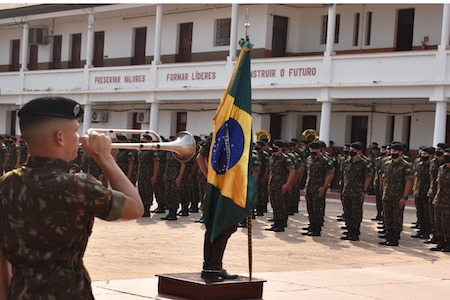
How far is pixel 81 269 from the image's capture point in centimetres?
371

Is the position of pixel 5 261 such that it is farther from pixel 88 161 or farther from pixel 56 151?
pixel 88 161

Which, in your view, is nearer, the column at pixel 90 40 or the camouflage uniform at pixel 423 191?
the camouflage uniform at pixel 423 191

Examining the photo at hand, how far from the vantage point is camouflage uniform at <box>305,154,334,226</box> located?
16.1 metres

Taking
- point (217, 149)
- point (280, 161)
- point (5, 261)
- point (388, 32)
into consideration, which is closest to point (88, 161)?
point (280, 161)

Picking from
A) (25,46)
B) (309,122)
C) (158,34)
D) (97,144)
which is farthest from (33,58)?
(97,144)

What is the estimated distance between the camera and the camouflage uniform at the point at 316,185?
52.9 feet

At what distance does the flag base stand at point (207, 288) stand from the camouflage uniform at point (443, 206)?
6.97m

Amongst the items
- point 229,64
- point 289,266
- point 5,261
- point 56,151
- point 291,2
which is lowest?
point 289,266

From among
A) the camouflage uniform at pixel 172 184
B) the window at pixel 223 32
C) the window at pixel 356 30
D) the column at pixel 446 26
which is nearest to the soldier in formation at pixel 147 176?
the camouflage uniform at pixel 172 184

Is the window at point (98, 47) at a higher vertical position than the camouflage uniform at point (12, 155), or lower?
higher

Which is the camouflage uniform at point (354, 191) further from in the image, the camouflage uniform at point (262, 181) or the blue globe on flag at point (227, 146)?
the blue globe on flag at point (227, 146)

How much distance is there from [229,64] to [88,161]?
30.0ft

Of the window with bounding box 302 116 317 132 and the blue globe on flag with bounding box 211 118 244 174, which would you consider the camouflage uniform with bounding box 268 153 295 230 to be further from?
the window with bounding box 302 116 317 132

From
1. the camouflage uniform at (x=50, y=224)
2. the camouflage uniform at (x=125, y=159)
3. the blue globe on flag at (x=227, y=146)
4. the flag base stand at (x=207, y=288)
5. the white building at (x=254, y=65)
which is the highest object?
the white building at (x=254, y=65)
